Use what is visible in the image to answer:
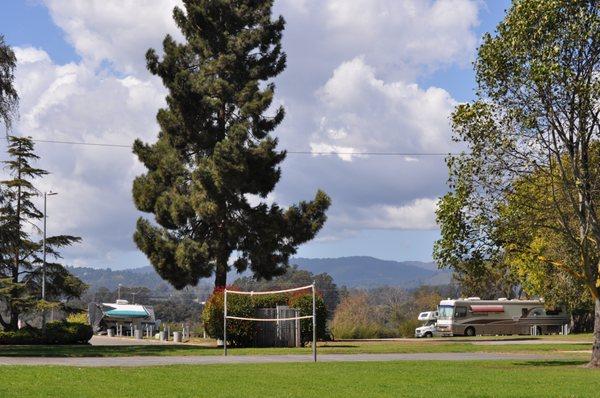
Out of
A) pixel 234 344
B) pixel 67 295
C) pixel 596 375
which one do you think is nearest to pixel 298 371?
pixel 596 375

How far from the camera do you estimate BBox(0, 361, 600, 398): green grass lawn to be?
15.9 meters

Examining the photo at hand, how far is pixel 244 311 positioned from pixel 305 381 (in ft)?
70.6

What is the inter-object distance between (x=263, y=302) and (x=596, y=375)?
21964mm

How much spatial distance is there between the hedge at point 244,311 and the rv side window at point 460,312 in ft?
76.4

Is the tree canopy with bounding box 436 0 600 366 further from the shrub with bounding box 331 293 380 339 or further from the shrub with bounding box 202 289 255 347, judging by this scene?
the shrub with bounding box 331 293 380 339

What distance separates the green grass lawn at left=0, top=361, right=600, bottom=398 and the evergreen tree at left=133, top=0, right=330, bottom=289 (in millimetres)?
20110

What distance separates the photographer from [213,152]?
142ft

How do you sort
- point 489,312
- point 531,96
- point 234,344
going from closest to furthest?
point 531,96 < point 234,344 < point 489,312

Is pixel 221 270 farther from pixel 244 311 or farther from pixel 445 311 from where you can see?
pixel 445 311

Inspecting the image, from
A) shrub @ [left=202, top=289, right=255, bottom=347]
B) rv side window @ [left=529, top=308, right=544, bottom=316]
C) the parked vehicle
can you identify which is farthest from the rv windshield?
shrub @ [left=202, top=289, right=255, bottom=347]

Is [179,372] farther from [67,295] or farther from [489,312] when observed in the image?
[489,312]

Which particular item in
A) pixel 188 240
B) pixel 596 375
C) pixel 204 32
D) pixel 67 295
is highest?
pixel 204 32

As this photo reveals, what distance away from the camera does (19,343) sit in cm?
4094

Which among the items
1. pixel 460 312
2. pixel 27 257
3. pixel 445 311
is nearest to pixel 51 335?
pixel 27 257
